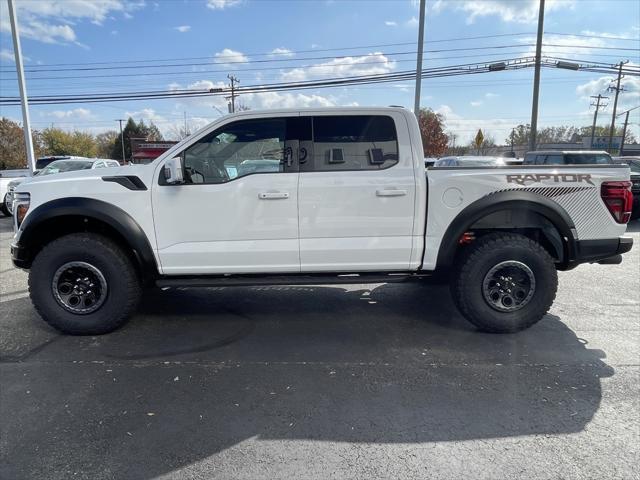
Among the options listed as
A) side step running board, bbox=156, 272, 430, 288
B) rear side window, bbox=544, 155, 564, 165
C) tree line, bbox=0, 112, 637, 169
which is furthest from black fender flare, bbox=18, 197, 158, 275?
tree line, bbox=0, 112, 637, 169

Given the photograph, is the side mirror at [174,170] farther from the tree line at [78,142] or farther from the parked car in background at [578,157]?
the tree line at [78,142]

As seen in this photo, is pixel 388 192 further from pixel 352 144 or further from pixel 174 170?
pixel 174 170

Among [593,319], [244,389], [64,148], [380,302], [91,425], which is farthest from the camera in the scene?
[64,148]

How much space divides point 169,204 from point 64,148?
80.0m

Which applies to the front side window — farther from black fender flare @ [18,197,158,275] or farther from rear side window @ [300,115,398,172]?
black fender flare @ [18,197,158,275]

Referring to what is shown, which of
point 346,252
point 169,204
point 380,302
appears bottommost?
point 380,302

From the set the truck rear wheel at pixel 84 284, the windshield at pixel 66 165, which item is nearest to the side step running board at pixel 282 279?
the truck rear wheel at pixel 84 284

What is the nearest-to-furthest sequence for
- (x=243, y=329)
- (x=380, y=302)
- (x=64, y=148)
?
(x=243, y=329), (x=380, y=302), (x=64, y=148)

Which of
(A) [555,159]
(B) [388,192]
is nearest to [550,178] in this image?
(B) [388,192]

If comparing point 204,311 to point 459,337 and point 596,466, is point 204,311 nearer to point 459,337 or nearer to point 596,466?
point 459,337

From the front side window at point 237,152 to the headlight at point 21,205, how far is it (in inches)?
59.6

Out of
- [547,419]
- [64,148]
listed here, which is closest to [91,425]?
[547,419]

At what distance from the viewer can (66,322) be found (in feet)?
13.7

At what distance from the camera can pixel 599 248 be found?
413cm
